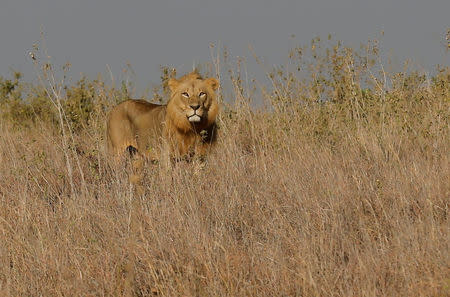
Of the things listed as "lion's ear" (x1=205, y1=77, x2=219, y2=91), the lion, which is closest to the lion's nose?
the lion

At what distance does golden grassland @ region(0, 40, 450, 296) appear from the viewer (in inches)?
149

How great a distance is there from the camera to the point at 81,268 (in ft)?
13.6

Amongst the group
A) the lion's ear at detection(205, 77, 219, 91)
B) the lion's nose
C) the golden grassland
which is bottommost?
the golden grassland

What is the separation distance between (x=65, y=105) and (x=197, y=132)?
5.26 metres

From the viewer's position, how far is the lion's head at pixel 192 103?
6.96m

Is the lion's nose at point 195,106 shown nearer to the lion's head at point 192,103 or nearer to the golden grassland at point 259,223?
the lion's head at point 192,103

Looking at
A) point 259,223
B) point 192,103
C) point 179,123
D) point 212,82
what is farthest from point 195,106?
point 259,223

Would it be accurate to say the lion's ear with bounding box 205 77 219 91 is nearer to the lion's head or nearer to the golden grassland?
the lion's head

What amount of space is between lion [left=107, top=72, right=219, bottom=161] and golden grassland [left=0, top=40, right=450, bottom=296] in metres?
0.33

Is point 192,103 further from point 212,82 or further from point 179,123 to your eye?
point 212,82

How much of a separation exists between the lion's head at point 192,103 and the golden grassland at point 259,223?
17.4 inches

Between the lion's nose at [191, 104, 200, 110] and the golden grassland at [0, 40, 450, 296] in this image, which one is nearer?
the golden grassland at [0, 40, 450, 296]

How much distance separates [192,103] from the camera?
6898 millimetres

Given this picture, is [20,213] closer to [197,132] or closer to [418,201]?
[197,132]
